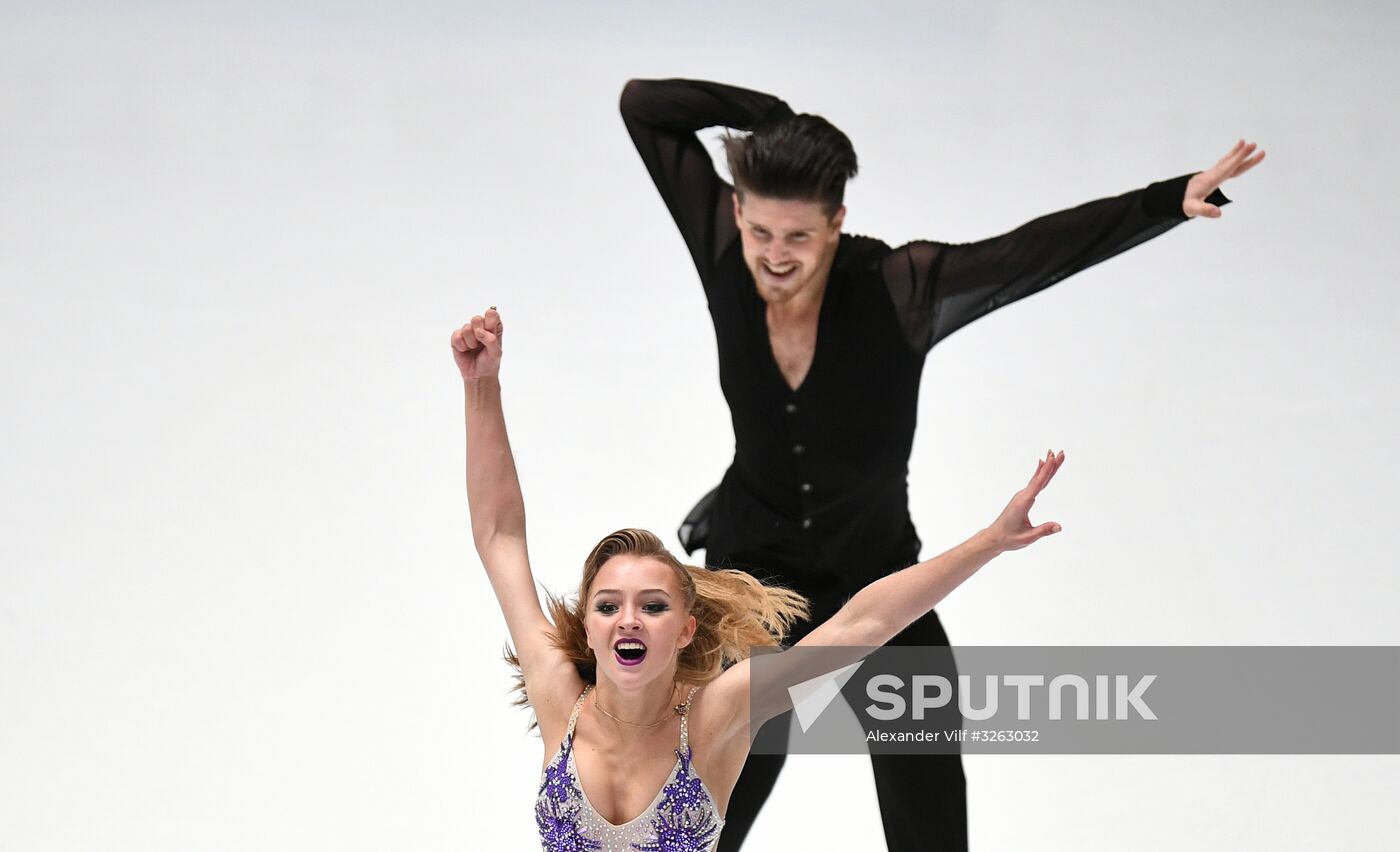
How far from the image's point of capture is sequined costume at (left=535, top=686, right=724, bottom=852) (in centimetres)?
274

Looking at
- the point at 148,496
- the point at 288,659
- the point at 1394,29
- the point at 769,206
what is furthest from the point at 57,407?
the point at 1394,29

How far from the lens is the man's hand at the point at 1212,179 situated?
113 inches

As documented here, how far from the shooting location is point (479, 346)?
2.88 m

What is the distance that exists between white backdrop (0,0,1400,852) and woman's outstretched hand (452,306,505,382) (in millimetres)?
1604

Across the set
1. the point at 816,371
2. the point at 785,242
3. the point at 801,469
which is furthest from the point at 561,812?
the point at 785,242

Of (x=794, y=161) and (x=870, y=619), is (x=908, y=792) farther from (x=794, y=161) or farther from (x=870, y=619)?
(x=794, y=161)

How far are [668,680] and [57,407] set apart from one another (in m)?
3.13

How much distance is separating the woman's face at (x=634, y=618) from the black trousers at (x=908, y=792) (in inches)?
22.5

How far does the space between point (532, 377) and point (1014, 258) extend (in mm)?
2367

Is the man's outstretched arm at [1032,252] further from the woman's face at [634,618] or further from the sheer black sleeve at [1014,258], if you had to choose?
the woman's face at [634,618]

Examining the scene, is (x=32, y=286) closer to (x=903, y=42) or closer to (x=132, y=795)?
(x=132, y=795)

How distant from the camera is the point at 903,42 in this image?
5.51 metres

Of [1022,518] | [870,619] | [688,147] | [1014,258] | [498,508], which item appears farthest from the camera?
[688,147]

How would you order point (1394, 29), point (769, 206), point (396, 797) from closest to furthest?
point (769, 206) → point (396, 797) → point (1394, 29)
